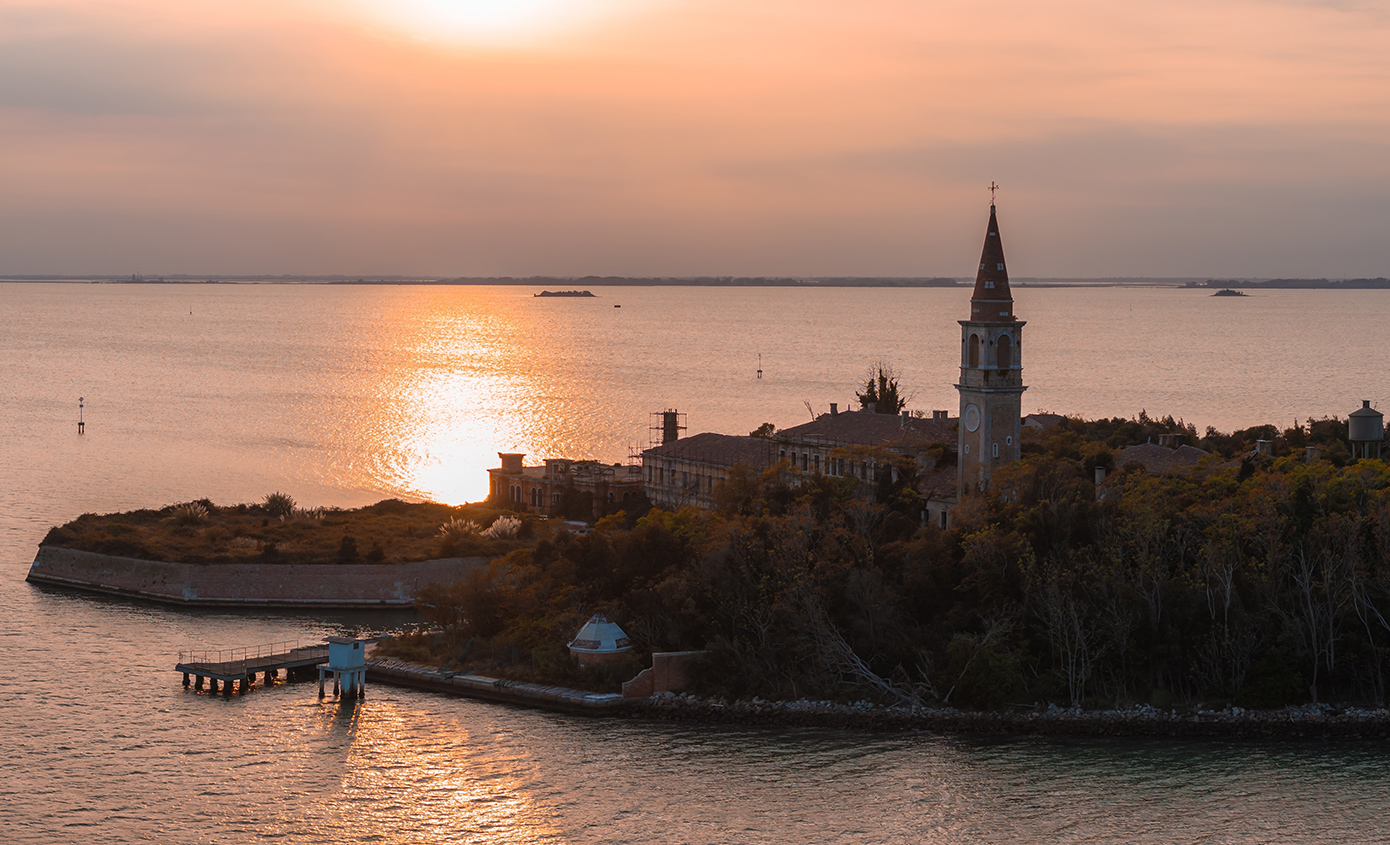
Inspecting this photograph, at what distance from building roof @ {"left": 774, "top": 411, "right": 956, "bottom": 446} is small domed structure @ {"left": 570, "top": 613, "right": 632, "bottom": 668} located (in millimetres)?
21574

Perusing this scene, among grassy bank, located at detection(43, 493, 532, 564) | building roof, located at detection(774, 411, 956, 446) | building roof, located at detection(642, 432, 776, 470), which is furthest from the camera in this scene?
building roof, located at detection(642, 432, 776, 470)

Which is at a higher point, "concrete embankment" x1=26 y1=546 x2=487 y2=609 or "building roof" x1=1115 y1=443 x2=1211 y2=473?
"building roof" x1=1115 y1=443 x2=1211 y2=473

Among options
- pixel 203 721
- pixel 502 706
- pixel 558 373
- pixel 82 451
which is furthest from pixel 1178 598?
pixel 558 373

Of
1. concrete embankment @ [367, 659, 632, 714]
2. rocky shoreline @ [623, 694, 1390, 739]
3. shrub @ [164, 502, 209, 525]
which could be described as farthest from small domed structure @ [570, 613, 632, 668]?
shrub @ [164, 502, 209, 525]

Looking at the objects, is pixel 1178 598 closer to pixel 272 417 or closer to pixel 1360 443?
Result: pixel 1360 443

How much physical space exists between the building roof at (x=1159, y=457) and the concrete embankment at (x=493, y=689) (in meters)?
26.7

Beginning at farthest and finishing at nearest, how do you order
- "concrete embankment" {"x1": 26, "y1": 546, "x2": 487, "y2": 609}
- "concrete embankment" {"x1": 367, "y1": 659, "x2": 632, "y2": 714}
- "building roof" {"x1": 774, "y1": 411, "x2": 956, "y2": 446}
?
1. "building roof" {"x1": 774, "y1": 411, "x2": 956, "y2": 446}
2. "concrete embankment" {"x1": 26, "y1": 546, "x2": 487, "y2": 609}
3. "concrete embankment" {"x1": 367, "y1": 659, "x2": 632, "y2": 714}

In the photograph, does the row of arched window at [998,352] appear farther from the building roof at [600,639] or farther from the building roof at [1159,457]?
the building roof at [600,639]

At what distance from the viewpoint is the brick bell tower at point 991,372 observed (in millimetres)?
58312

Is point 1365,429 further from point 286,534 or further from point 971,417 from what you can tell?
point 286,534

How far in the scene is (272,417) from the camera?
144 metres

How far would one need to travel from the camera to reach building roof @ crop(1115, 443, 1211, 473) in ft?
210

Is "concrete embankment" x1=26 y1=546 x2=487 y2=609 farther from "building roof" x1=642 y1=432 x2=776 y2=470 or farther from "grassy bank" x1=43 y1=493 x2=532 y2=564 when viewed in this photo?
"building roof" x1=642 y1=432 x2=776 y2=470

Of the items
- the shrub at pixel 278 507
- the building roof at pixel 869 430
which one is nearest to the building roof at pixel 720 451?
the building roof at pixel 869 430
